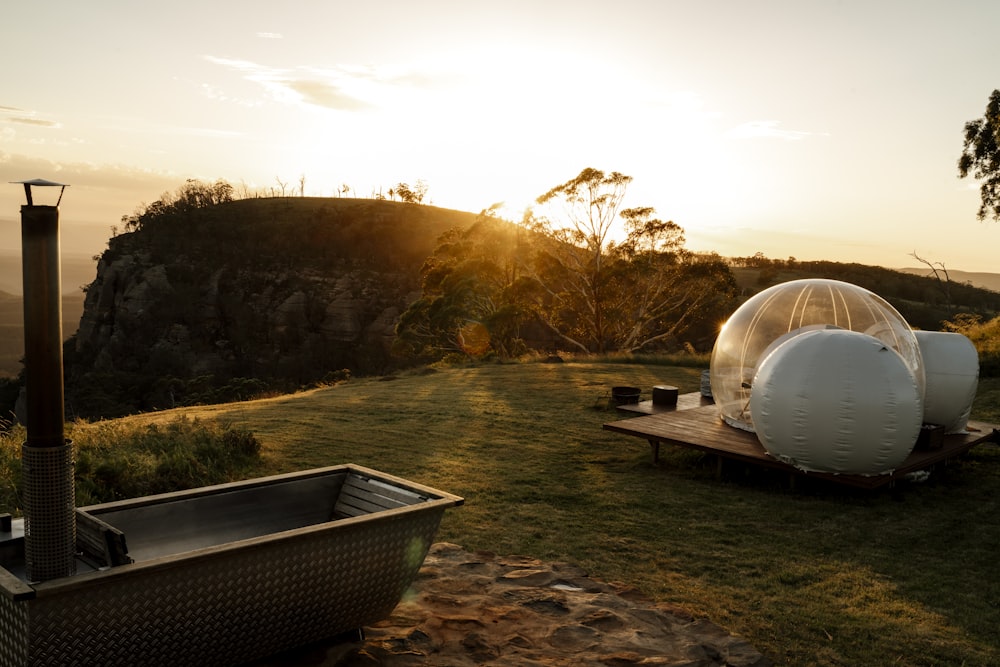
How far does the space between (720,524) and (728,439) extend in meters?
2.16

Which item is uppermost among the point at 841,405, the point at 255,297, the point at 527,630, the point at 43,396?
the point at 43,396

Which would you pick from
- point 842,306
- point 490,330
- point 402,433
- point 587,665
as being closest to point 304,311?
point 490,330

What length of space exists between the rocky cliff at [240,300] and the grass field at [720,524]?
107 feet

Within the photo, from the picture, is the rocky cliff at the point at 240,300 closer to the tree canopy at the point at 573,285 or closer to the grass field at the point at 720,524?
the tree canopy at the point at 573,285

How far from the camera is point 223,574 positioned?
10.5 feet

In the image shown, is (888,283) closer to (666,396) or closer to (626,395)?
(626,395)

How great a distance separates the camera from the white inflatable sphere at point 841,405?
7223 mm

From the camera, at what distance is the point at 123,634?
2971mm

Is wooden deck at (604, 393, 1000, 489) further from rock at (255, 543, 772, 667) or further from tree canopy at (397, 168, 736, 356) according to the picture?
tree canopy at (397, 168, 736, 356)

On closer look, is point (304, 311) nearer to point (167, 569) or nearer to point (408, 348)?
point (408, 348)

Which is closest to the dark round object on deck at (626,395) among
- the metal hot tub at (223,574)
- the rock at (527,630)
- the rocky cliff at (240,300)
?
the rock at (527,630)

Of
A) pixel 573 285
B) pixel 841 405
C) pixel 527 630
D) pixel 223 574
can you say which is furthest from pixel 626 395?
pixel 573 285

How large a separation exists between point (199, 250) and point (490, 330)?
3495cm

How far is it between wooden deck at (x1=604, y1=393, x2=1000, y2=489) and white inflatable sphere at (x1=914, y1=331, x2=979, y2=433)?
328 millimetres
